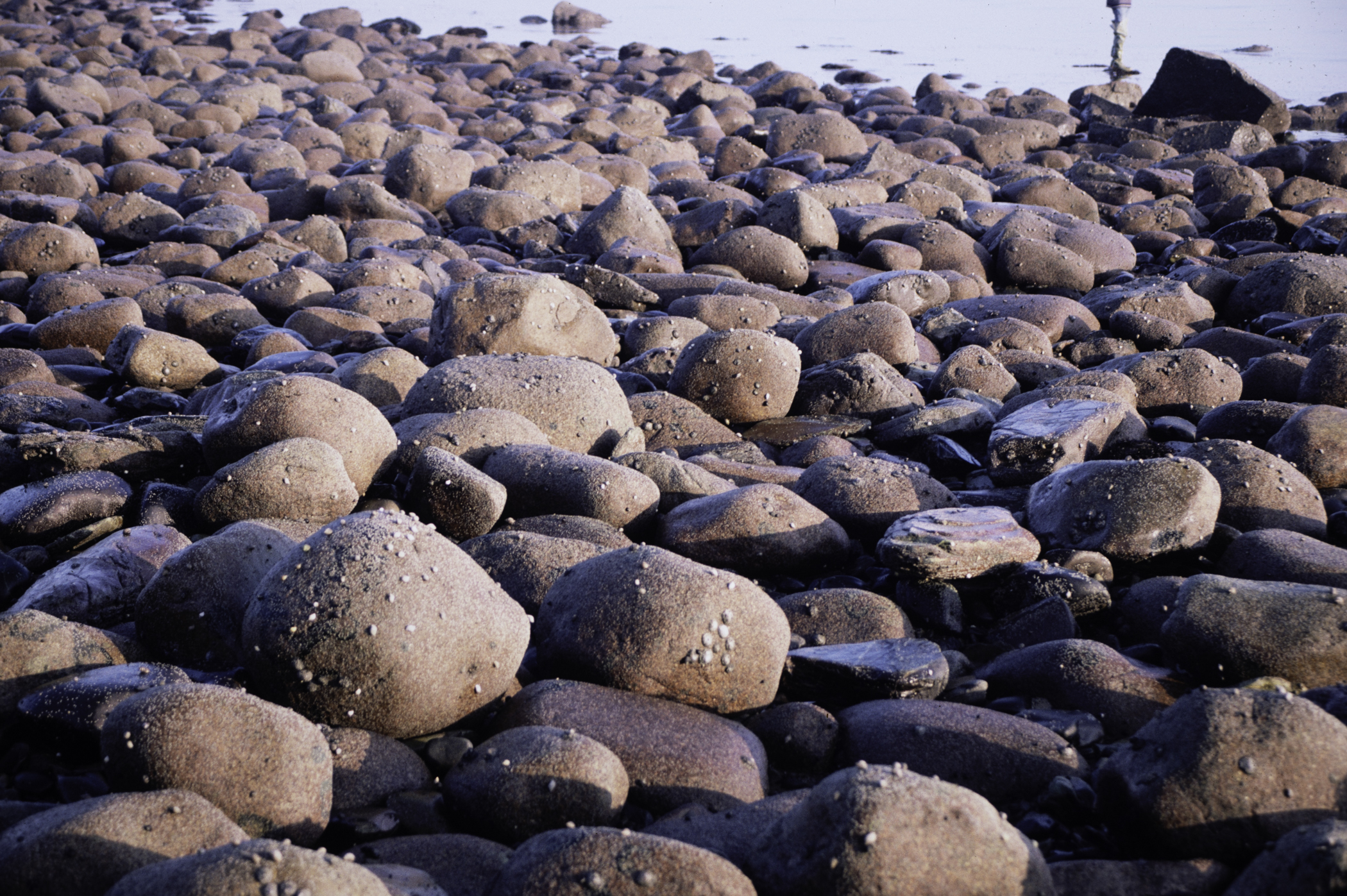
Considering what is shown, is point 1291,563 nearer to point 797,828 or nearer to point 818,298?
point 797,828

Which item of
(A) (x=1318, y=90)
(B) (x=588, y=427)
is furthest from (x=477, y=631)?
(A) (x=1318, y=90)

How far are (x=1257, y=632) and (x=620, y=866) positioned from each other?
2043mm

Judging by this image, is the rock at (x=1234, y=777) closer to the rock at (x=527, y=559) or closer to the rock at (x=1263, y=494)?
the rock at (x=527, y=559)

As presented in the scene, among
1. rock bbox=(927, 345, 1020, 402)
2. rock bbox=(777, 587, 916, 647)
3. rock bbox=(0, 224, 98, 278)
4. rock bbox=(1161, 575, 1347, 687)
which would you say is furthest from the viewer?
rock bbox=(0, 224, 98, 278)

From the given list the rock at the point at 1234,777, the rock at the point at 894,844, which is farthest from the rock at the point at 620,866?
the rock at the point at 1234,777

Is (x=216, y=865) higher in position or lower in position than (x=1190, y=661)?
higher

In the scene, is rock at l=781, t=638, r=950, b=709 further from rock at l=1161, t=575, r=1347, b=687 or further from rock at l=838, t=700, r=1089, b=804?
rock at l=1161, t=575, r=1347, b=687

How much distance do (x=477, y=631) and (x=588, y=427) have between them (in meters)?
2.01

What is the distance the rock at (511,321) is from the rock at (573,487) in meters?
1.40

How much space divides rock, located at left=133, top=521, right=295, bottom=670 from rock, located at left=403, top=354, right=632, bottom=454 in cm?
158

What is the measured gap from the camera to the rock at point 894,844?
2104 millimetres

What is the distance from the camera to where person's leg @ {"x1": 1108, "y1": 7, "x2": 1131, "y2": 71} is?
73.0 feet

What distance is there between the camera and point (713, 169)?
12.5 m

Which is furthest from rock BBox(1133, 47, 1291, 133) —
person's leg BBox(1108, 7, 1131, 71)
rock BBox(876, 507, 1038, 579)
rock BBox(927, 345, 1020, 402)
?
rock BBox(876, 507, 1038, 579)
